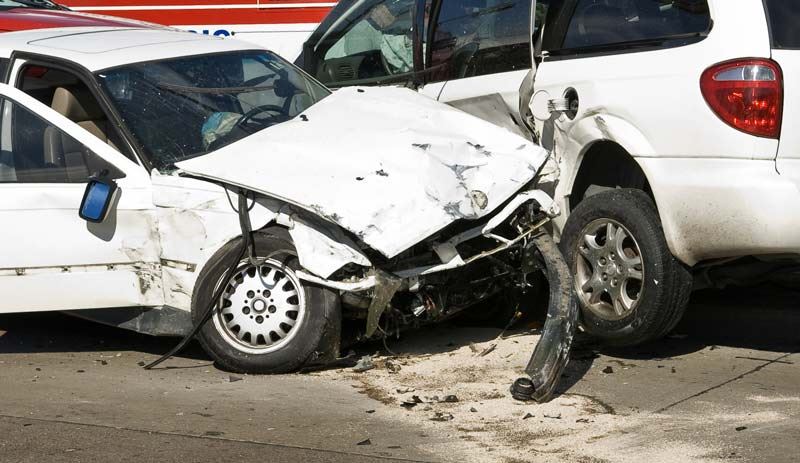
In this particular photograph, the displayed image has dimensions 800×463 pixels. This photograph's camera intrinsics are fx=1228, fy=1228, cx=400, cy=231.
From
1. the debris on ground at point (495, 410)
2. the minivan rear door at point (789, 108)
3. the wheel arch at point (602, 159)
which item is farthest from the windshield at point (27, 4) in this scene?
the minivan rear door at point (789, 108)

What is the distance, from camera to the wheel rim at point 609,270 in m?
6.07

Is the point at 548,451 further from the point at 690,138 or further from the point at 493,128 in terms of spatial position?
the point at 493,128

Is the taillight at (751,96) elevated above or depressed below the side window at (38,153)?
above

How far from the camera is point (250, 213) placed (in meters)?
6.09

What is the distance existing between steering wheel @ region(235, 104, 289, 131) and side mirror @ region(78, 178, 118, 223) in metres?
0.89

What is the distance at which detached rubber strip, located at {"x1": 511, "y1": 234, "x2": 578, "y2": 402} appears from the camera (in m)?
5.54

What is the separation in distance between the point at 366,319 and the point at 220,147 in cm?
125

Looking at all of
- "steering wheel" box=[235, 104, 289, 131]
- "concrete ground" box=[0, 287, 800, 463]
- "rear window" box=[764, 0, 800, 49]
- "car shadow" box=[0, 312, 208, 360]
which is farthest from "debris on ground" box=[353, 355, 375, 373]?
"rear window" box=[764, 0, 800, 49]

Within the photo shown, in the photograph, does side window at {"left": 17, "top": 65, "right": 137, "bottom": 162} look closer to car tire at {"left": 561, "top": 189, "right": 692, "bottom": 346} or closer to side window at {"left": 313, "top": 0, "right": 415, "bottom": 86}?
side window at {"left": 313, "top": 0, "right": 415, "bottom": 86}

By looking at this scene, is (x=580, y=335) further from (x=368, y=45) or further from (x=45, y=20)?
(x=45, y=20)

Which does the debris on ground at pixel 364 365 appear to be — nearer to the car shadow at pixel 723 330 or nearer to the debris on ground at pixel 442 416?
the debris on ground at pixel 442 416

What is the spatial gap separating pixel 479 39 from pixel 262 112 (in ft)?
4.45

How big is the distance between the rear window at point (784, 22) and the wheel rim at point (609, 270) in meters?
1.17

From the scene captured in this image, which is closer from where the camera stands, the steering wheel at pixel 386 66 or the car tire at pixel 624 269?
the car tire at pixel 624 269
